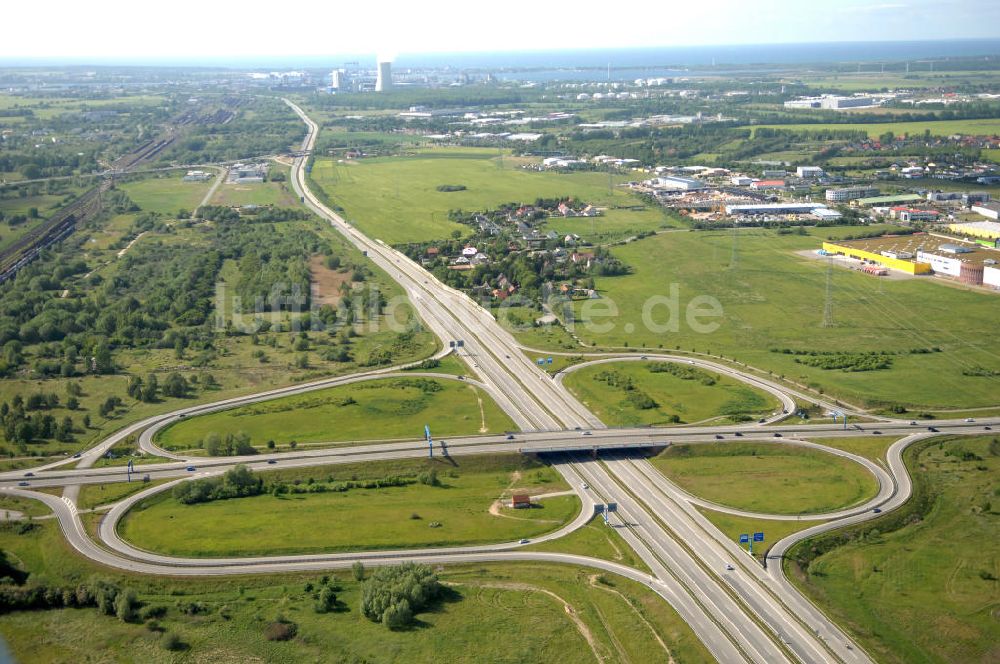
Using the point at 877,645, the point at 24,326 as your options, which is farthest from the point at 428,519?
the point at 24,326

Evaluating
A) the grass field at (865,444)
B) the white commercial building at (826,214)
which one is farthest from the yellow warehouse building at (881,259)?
the grass field at (865,444)

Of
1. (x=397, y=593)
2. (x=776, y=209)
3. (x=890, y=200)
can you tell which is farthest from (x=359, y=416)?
(x=890, y=200)

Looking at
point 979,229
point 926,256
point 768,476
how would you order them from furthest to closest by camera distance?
point 979,229 < point 926,256 < point 768,476

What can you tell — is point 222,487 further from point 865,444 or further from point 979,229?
point 979,229

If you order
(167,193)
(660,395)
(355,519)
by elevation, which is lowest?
(355,519)

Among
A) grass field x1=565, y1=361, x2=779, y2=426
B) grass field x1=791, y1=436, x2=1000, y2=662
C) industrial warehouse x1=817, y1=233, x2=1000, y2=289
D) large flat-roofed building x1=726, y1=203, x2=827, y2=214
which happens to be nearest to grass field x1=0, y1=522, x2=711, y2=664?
grass field x1=791, y1=436, x2=1000, y2=662

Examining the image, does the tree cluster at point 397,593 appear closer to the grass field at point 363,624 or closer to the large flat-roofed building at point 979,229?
the grass field at point 363,624
